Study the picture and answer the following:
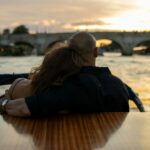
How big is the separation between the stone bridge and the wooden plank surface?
4276cm

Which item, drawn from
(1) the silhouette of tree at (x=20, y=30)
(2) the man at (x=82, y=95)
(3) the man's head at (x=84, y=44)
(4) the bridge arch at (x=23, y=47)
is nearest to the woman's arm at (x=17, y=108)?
(2) the man at (x=82, y=95)

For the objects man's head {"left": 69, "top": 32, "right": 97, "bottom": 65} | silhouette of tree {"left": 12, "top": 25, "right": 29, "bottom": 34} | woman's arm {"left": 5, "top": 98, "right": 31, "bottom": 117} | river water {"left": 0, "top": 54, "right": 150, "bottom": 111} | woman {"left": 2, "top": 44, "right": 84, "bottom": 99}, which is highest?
man's head {"left": 69, "top": 32, "right": 97, "bottom": 65}

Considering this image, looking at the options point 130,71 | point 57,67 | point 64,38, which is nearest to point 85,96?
point 57,67

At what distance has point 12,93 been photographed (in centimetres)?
195

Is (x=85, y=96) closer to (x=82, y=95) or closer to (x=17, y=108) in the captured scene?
(x=82, y=95)

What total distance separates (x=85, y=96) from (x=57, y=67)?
0.13 meters

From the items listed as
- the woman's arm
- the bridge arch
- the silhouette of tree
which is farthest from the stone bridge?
the woman's arm

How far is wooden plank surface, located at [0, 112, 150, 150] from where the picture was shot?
51.8 inches

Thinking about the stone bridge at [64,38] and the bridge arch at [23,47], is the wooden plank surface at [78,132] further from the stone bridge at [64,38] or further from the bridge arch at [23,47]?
the stone bridge at [64,38]

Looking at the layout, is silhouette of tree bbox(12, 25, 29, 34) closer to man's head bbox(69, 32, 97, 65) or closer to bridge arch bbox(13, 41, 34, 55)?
bridge arch bbox(13, 41, 34, 55)

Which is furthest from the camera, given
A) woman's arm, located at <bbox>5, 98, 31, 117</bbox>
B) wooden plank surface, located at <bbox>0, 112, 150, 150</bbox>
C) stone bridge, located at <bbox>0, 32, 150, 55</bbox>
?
stone bridge, located at <bbox>0, 32, 150, 55</bbox>

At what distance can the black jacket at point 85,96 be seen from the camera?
5.72 ft

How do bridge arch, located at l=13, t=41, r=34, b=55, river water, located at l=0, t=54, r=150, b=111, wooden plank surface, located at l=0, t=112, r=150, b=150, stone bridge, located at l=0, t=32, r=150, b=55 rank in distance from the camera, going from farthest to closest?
stone bridge, located at l=0, t=32, r=150, b=55
bridge arch, located at l=13, t=41, r=34, b=55
river water, located at l=0, t=54, r=150, b=111
wooden plank surface, located at l=0, t=112, r=150, b=150

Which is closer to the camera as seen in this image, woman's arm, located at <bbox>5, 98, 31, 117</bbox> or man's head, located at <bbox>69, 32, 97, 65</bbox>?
woman's arm, located at <bbox>5, 98, 31, 117</bbox>
